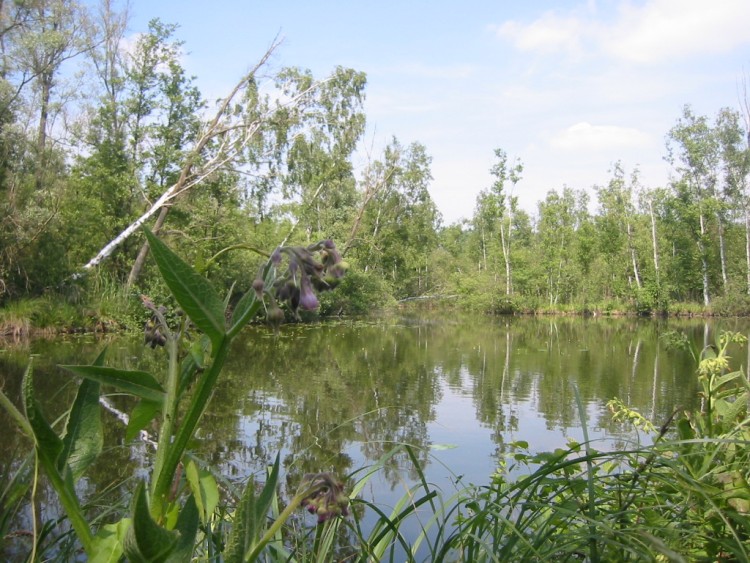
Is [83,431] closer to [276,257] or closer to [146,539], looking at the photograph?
[146,539]

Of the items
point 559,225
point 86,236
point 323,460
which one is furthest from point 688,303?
point 323,460

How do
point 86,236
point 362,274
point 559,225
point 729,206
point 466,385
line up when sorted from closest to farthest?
point 466,385 → point 86,236 → point 362,274 → point 729,206 → point 559,225

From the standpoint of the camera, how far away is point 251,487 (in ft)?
3.09

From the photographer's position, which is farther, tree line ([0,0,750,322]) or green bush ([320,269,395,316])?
green bush ([320,269,395,316])

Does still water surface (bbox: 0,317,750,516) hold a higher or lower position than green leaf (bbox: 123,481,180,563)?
lower

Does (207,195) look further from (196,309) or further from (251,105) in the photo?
(196,309)

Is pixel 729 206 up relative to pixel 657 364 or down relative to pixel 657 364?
up

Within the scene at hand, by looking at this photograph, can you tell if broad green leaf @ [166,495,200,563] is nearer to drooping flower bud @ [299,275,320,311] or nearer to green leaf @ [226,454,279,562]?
green leaf @ [226,454,279,562]

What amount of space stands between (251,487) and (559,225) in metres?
44.6

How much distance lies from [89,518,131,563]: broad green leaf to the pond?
0.74 m

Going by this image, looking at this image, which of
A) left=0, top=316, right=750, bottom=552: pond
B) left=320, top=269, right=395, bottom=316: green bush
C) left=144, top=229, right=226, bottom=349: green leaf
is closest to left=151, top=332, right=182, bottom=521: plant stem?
left=144, top=229, right=226, bottom=349: green leaf

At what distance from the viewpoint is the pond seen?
5.41m

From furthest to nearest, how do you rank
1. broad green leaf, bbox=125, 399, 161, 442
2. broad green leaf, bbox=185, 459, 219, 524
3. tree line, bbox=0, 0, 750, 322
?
tree line, bbox=0, 0, 750, 322, broad green leaf, bbox=185, 459, 219, 524, broad green leaf, bbox=125, 399, 161, 442

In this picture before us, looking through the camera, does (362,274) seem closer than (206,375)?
No
